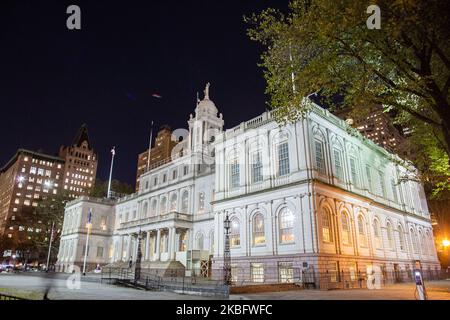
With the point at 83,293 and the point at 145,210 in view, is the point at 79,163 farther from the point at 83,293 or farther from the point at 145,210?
the point at 83,293

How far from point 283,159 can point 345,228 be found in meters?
8.92

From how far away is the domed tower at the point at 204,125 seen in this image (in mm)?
55312

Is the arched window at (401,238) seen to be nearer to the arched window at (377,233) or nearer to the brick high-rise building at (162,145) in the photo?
the arched window at (377,233)

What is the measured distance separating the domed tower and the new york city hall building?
3332mm

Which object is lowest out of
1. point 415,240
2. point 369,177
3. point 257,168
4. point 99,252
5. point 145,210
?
point 99,252

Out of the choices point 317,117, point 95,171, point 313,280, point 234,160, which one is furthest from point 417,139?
point 95,171

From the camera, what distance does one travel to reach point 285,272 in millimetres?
28281

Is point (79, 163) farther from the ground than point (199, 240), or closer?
farther from the ground

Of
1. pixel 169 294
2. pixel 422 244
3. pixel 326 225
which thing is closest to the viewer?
pixel 169 294

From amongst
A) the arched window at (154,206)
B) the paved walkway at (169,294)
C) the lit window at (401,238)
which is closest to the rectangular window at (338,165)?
the paved walkway at (169,294)

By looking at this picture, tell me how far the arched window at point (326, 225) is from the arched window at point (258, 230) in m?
5.74

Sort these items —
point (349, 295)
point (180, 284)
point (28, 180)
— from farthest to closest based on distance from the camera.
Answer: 1. point (28, 180)
2. point (180, 284)
3. point (349, 295)

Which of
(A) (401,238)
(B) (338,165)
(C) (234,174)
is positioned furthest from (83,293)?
(A) (401,238)
